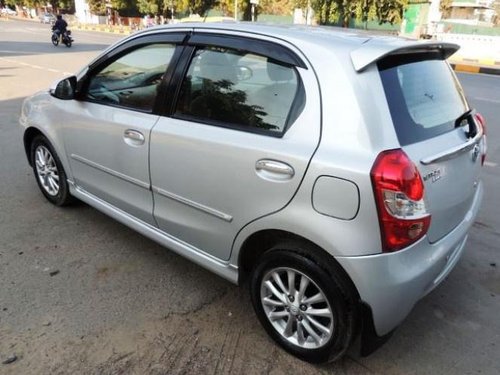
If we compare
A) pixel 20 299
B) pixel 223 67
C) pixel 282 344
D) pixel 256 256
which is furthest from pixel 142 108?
pixel 282 344

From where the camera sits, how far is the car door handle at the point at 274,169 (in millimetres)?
2166

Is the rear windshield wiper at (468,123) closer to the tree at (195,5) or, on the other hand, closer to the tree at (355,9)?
the tree at (355,9)

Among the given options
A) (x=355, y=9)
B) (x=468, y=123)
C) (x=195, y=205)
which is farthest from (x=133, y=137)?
(x=355, y=9)

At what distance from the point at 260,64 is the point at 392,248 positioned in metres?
1.17

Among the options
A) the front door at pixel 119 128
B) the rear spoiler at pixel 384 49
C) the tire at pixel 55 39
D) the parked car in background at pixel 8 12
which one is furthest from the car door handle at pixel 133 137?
the parked car in background at pixel 8 12

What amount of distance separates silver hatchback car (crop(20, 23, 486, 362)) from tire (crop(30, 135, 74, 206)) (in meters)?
1.01

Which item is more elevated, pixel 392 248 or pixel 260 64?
pixel 260 64

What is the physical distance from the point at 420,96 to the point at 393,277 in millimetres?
961

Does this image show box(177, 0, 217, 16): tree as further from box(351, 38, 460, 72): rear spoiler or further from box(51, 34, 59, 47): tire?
box(351, 38, 460, 72): rear spoiler

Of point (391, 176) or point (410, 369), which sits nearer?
point (391, 176)

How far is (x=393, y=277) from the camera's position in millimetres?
2059

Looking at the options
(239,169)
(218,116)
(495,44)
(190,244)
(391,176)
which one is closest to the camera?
(391,176)

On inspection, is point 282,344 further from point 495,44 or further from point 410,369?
point 495,44

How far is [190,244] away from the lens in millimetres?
2863
